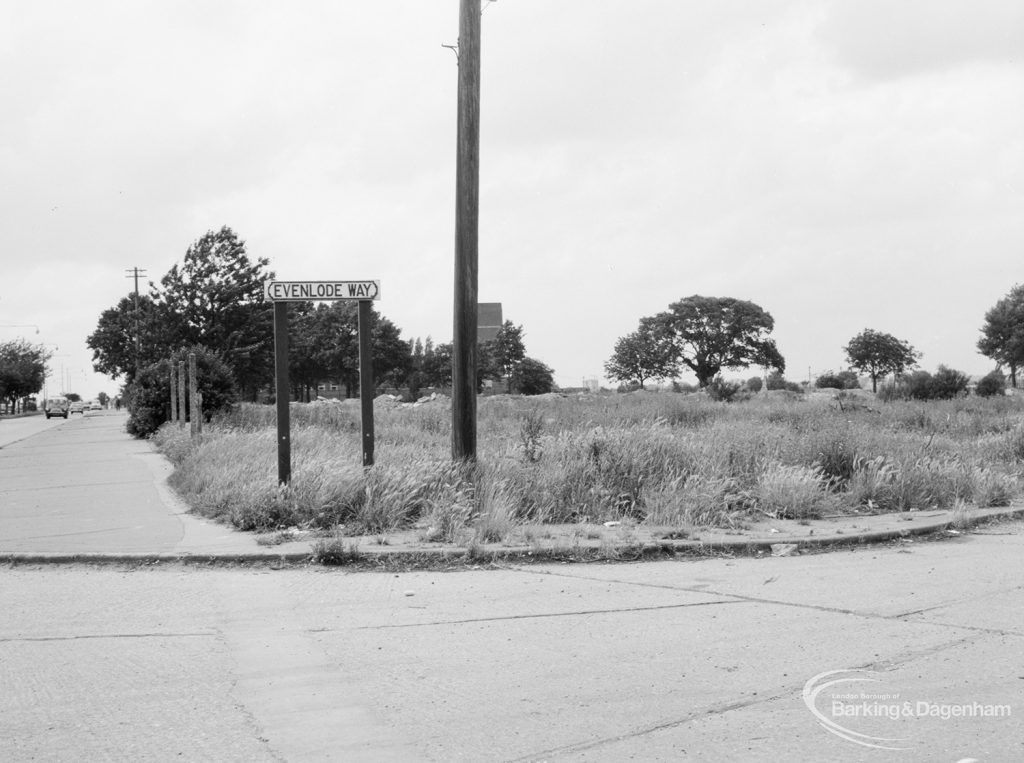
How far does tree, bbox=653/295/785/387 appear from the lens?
89.3m

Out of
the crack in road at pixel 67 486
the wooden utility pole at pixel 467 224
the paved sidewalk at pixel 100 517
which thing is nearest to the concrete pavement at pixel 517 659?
the paved sidewalk at pixel 100 517

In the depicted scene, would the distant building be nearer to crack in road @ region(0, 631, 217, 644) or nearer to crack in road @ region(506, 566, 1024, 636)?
crack in road @ region(506, 566, 1024, 636)

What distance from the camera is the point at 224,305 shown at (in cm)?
5259

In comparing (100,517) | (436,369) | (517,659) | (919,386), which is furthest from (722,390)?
(436,369)

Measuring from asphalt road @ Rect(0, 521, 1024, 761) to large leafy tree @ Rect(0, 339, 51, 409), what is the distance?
292ft

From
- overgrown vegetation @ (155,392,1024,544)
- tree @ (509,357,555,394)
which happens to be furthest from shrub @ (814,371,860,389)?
overgrown vegetation @ (155,392,1024,544)

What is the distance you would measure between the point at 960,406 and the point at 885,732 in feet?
96.9

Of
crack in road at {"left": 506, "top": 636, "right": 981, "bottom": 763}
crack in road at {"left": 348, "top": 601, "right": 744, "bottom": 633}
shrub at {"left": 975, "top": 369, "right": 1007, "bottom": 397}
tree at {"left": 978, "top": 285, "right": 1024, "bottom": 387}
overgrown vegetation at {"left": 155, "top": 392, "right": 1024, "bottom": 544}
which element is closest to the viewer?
crack in road at {"left": 506, "top": 636, "right": 981, "bottom": 763}

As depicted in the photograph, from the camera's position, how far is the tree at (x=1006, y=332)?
6258 centimetres

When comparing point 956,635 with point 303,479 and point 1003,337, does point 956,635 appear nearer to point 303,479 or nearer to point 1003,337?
point 303,479

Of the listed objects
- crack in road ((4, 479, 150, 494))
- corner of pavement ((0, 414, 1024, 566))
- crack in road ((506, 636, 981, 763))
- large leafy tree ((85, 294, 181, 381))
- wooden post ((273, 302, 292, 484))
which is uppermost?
large leafy tree ((85, 294, 181, 381))

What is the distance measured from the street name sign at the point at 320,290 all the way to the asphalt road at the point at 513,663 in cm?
371

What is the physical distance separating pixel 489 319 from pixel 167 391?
23.9m

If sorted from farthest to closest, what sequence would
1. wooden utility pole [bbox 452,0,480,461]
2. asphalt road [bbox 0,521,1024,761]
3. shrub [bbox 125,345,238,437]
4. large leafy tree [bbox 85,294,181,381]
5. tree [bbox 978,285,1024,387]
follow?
tree [bbox 978,285,1024,387]
large leafy tree [bbox 85,294,181,381]
shrub [bbox 125,345,238,437]
wooden utility pole [bbox 452,0,480,461]
asphalt road [bbox 0,521,1024,761]
